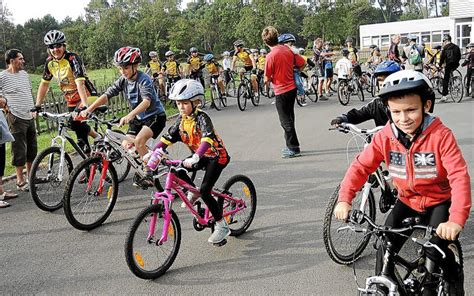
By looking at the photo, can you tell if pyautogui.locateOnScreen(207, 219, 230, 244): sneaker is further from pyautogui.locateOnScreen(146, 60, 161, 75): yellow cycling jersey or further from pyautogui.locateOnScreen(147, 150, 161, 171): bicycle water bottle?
pyautogui.locateOnScreen(146, 60, 161, 75): yellow cycling jersey

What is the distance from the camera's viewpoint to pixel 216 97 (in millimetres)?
16641

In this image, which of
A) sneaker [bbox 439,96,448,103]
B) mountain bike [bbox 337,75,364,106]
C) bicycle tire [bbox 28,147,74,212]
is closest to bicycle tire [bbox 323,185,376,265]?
bicycle tire [bbox 28,147,74,212]

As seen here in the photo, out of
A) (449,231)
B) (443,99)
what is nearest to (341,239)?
(449,231)

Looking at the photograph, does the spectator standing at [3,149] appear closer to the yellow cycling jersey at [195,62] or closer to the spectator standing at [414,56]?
the yellow cycling jersey at [195,62]

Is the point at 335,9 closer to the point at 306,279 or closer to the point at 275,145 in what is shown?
the point at 275,145

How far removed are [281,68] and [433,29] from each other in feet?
179

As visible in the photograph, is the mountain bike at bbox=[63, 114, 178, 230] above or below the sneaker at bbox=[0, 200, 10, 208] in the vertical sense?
above

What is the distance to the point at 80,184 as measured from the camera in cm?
565

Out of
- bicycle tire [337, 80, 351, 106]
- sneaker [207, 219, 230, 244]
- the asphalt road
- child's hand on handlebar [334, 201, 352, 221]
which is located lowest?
the asphalt road

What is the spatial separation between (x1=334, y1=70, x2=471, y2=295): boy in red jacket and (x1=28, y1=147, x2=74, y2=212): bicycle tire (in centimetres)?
444

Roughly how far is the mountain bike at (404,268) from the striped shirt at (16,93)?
19.4 ft

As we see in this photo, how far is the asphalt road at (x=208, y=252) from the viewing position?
4.30 metres

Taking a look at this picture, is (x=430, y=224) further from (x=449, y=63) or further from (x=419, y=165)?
(x=449, y=63)

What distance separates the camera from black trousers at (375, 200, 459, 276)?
2.83 meters
